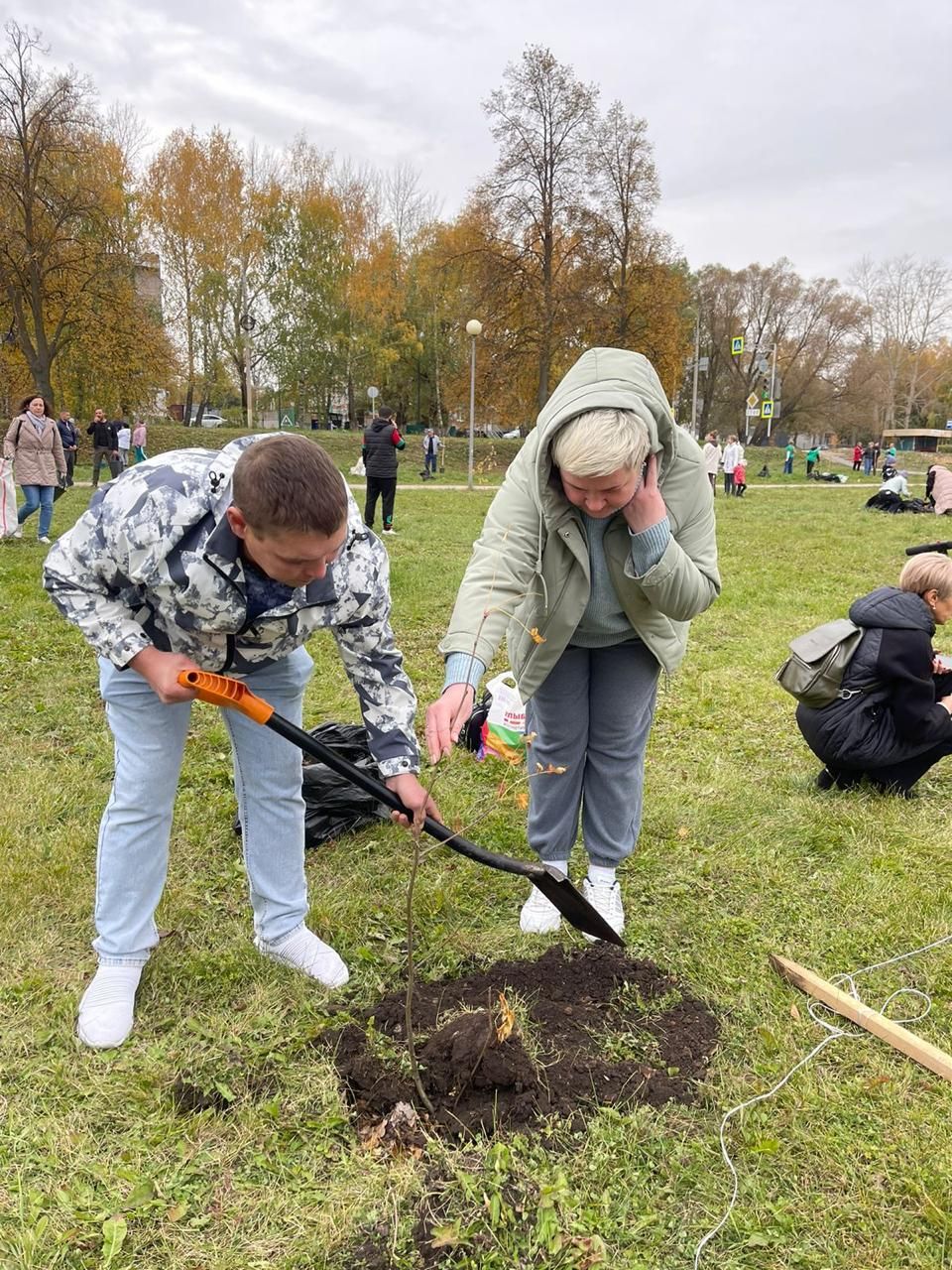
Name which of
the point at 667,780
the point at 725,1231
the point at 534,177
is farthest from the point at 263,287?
the point at 725,1231

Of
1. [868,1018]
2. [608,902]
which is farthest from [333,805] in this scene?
[868,1018]

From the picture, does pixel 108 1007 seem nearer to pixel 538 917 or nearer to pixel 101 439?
Answer: pixel 538 917

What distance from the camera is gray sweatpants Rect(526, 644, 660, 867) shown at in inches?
97.8

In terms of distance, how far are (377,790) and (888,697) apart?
2.38 m

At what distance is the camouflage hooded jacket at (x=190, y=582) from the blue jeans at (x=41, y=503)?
26.0 ft

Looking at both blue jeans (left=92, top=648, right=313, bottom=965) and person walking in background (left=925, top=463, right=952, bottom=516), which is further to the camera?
person walking in background (left=925, top=463, right=952, bottom=516)

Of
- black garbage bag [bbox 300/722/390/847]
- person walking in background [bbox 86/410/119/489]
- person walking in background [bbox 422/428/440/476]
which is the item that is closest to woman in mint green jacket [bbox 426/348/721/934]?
black garbage bag [bbox 300/722/390/847]

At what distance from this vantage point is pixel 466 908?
112 inches

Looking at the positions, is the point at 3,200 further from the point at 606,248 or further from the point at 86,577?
the point at 86,577

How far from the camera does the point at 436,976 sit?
8.18 ft

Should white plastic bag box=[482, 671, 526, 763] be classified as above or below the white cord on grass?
above

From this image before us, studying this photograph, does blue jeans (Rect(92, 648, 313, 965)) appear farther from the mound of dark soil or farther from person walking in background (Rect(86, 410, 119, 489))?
person walking in background (Rect(86, 410, 119, 489))

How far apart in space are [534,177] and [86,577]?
2684cm

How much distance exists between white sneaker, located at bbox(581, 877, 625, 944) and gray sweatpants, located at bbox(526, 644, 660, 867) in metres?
0.07
